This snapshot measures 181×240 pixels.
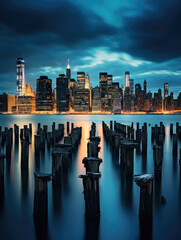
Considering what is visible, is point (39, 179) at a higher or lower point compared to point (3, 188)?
higher

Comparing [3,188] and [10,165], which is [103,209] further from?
[10,165]

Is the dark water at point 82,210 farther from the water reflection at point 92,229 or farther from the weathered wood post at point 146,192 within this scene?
the weathered wood post at point 146,192

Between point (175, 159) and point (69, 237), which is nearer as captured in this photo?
point (69, 237)

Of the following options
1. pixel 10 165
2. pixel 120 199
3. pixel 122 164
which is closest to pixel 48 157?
pixel 10 165

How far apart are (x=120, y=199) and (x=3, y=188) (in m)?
4.00

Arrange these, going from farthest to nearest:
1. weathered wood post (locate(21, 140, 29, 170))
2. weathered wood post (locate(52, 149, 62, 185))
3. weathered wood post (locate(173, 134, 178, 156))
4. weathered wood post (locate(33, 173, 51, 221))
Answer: weathered wood post (locate(173, 134, 178, 156)) → weathered wood post (locate(21, 140, 29, 170)) → weathered wood post (locate(52, 149, 62, 185)) → weathered wood post (locate(33, 173, 51, 221))

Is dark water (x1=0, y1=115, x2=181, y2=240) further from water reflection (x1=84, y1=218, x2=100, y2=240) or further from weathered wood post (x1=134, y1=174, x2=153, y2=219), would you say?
weathered wood post (x1=134, y1=174, x2=153, y2=219)

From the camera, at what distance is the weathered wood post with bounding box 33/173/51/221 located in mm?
5070

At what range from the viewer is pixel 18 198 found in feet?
24.0

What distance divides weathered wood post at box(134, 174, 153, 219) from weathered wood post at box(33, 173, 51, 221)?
194 centimetres

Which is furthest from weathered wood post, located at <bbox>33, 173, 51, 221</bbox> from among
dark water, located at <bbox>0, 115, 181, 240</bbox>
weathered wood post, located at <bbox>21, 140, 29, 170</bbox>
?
weathered wood post, located at <bbox>21, 140, 29, 170</bbox>

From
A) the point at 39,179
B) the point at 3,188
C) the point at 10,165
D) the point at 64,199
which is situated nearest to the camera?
the point at 39,179

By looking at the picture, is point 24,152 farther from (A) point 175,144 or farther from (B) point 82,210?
(A) point 175,144

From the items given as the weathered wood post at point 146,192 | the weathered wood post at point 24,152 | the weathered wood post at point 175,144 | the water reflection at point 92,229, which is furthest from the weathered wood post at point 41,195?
the weathered wood post at point 175,144
